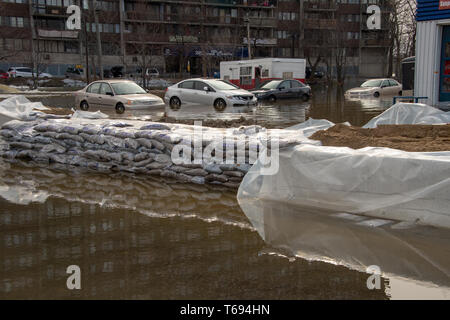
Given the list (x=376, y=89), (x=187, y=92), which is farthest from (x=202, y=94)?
(x=376, y=89)

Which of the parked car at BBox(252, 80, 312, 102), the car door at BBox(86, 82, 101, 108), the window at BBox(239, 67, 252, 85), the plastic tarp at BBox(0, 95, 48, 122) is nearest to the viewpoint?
the plastic tarp at BBox(0, 95, 48, 122)

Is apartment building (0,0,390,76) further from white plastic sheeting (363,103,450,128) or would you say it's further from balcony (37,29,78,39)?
white plastic sheeting (363,103,450,128)

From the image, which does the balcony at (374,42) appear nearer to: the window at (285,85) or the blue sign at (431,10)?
the window at (285,85)

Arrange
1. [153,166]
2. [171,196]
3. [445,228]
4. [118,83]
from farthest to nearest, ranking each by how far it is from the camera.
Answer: [118,83] < [153,166] < [171,196] < [445,228]

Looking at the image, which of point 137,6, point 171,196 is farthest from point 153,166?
point 137,6

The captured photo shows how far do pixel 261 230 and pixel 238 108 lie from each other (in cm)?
1446

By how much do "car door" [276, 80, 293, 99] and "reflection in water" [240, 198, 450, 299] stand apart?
1997 centimetres

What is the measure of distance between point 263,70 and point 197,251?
28881mm

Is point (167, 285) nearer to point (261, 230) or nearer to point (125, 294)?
point (125, 294)

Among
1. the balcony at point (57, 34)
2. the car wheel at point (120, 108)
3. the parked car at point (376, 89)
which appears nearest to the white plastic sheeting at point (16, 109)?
the car wheel at point (120, 108)

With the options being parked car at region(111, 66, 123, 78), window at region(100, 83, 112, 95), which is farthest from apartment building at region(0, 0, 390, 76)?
window at region(100, 83, 112, 95)

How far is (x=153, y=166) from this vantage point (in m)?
8.27

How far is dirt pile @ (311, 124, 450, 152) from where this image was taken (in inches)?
249

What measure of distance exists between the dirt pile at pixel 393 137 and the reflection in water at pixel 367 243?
110cm
